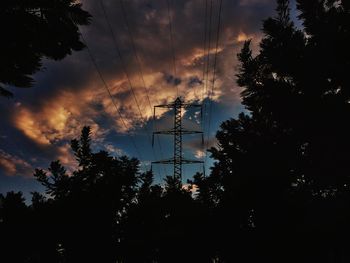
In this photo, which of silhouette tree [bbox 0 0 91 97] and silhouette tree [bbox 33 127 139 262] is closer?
silhouette tree [bbox 33 127 139 262]

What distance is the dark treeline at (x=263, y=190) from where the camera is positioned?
16.9 feet

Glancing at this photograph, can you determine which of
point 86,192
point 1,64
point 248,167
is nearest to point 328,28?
point 248,167

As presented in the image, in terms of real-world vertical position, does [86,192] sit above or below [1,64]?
below

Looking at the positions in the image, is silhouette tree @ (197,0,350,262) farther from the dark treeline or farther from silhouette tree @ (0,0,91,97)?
→ silhouette tree @ (0,0,91,97)

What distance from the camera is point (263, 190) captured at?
573cm

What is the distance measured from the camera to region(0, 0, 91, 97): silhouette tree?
23.7ft

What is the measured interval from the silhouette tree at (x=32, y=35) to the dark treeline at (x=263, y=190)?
2898 mm

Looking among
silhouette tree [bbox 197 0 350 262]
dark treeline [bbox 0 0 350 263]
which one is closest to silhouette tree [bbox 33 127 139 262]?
dark treeline [bbox 0 0 350 263]

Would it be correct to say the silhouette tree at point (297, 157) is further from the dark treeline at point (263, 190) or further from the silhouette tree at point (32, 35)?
the silhouette tree at point (32, 35)

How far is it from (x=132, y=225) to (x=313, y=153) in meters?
3.89

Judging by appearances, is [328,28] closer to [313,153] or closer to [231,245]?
[313,153]

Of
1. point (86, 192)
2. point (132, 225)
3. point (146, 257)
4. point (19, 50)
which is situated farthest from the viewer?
point (19, 50)

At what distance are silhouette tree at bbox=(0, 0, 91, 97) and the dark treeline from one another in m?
2.90

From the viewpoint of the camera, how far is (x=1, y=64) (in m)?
7.54
